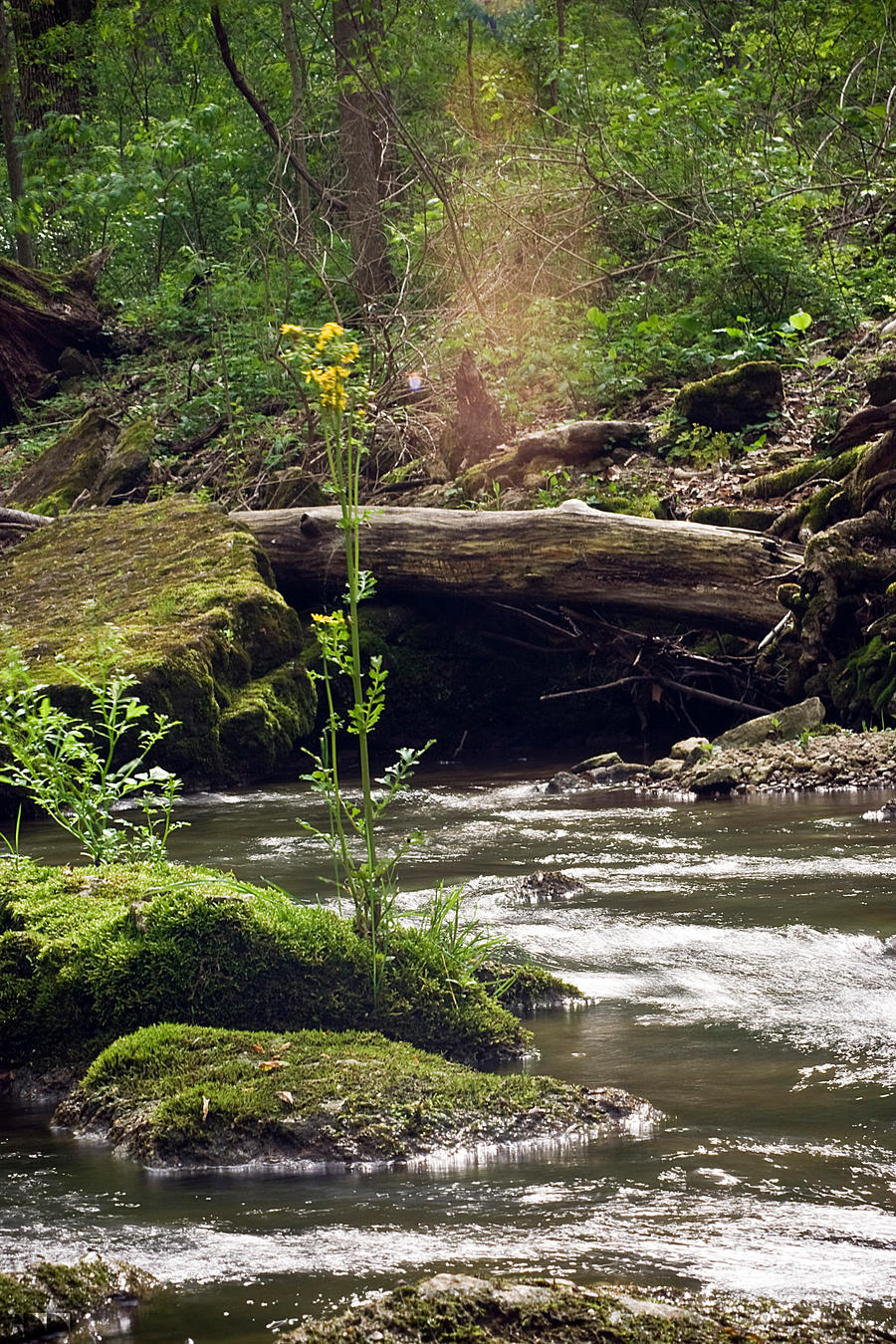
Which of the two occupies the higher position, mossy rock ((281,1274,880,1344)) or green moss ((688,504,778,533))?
green moss ((688,504,778,533))

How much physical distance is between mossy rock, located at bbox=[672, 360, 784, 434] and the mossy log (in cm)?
1014

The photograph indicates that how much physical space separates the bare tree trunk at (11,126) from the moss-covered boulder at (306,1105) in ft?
60.3

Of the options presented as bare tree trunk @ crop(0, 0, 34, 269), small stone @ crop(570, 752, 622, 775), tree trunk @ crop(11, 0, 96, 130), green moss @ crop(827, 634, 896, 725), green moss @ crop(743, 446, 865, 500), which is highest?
tree trunk @ crop(11, 0, 96, 130)

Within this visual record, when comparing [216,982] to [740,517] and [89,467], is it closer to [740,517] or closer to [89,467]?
[740,517]

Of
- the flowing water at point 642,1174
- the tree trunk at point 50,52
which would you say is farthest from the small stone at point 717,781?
the tree trunk at point 50,52

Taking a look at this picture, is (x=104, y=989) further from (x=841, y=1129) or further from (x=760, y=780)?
(x=760, y=780)

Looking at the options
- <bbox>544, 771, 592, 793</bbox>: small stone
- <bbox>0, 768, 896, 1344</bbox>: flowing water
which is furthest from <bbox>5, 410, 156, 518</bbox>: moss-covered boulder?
<bbox>0, 768, 896, 1344</bbox>: flowing water

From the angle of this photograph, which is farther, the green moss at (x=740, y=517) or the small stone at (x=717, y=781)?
the green moss at (x=740, y=517)

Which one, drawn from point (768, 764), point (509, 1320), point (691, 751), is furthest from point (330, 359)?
point (691, 751)

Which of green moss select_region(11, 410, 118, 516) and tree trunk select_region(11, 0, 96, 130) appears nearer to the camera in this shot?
green moss select_region(11, 410, 118, 516)

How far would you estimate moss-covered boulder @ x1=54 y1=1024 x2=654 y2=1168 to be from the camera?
279 cm

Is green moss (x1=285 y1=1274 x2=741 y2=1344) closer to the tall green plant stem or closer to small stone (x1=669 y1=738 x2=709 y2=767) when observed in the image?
the tall green plant stem

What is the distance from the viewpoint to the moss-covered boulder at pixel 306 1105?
2.79 metres

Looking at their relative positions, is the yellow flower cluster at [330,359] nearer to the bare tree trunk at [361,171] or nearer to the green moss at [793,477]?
the green moss at [793,477]
